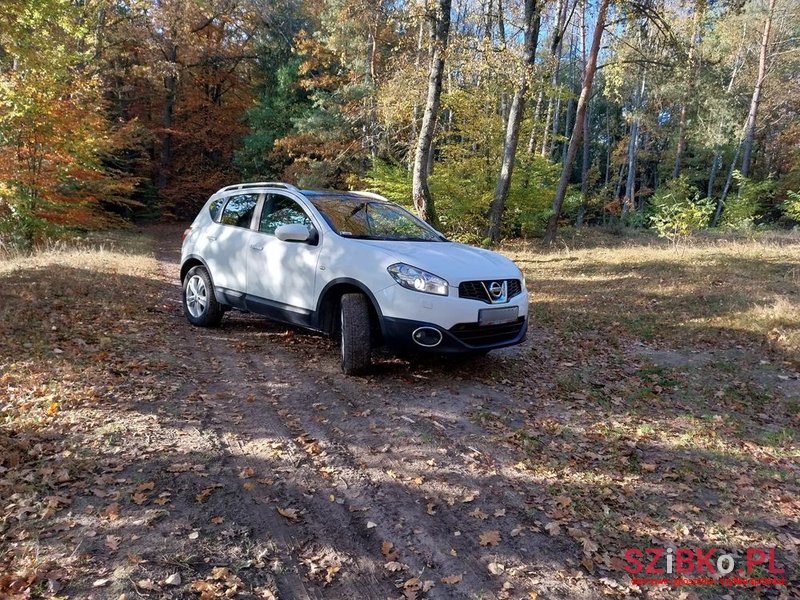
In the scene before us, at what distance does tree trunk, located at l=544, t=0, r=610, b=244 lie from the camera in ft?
46.0

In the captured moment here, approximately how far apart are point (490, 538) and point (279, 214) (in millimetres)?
4402

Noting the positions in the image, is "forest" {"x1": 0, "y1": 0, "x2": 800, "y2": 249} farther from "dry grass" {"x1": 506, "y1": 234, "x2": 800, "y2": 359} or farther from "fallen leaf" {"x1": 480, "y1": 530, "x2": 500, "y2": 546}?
"fallen leaf" {"x1": 480, "y1": 530, "x2": 500, "y2": 546}

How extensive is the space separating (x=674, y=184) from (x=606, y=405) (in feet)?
90.8

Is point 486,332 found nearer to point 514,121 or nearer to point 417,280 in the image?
point 417,280

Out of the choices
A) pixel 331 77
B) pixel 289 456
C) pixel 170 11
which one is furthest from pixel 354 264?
pixel 170 11

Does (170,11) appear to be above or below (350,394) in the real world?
above

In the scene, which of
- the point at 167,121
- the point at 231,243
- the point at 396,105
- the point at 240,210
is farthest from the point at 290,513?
the point at 167,121


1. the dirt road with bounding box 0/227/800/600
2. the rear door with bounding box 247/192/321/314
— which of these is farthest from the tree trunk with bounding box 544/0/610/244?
the rear door with bounding box 247/192/321/314

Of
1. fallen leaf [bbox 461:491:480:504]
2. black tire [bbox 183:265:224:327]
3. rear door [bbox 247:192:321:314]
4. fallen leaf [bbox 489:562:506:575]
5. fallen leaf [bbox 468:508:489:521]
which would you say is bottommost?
fallen leaf [bbox 489:562:506:575]

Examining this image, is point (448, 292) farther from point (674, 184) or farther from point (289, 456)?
Result: point (674, 184)

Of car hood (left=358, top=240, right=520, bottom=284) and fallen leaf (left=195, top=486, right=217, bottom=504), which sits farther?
car hood (left=358, top=240, right=520, bottom=284)

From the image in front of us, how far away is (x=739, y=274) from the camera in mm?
9883

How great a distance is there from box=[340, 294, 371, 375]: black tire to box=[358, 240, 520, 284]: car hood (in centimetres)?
56

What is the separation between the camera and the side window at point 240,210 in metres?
6.34
